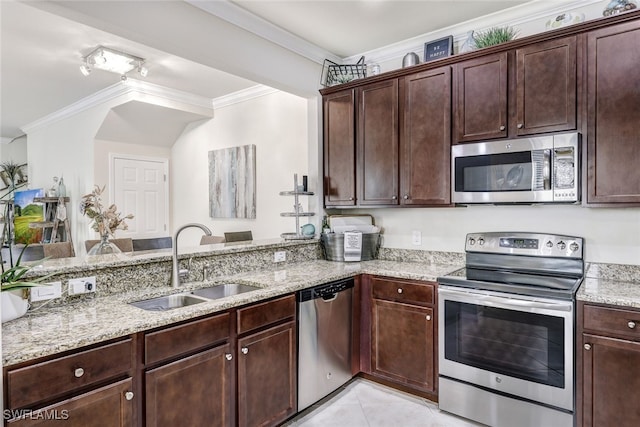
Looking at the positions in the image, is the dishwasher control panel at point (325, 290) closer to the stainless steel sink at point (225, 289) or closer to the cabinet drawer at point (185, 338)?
the stainless steel sink at point (225, 289)

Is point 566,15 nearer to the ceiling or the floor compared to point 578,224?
nearer to the ceiling

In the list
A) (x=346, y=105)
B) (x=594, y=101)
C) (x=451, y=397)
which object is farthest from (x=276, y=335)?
(x=594, y=101)

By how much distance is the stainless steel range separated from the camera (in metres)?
2.05

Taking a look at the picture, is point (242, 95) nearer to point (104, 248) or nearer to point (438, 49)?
point (438, 49)

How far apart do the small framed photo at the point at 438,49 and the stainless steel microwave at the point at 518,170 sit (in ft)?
2.56

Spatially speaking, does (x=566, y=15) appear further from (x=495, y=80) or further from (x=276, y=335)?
(x=276, y=335)

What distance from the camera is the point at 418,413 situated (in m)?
2.51

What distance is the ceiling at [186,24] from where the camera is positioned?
261cm

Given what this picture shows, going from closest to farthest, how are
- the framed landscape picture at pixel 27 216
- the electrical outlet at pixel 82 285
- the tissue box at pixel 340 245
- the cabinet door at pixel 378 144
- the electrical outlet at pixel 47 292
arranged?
1. the electrical outlet at pixel 47 292
2. the electrical outlet at pixel 82 285
3. the cabinet door at pixel 378 144
4. the tissue box at pixel 340 245
5. the framed landscape picture at pixel 27 216

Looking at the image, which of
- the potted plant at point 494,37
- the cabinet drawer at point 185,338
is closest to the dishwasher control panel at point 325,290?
the cabinet drawer at point 185,338

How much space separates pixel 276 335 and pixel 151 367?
0.74 m

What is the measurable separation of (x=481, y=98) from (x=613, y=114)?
29.4 inches

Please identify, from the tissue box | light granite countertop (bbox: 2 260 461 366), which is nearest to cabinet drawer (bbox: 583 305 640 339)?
light granite countertop (bbox: 2 260 461 366)

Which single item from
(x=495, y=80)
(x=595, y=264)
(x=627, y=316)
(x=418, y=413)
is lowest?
(x=418, y=413)
